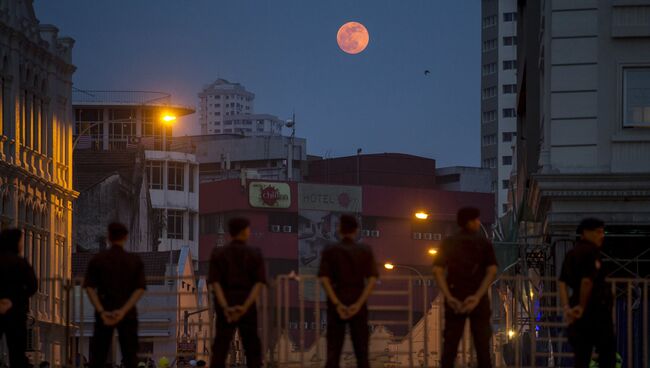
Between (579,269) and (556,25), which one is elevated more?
(556,25)

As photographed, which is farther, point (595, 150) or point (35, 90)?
point (35, 90)

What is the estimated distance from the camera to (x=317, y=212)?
601 feet

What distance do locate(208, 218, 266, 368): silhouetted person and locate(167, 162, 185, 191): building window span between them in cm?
13435

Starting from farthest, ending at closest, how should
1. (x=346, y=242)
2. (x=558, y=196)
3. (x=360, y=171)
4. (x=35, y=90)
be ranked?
(x=360, y=171) < (x=35, y=90) < (x=558, y=196) < (x=346, y=242)

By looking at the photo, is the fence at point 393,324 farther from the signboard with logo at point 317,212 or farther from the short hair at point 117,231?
the signboard with logo at point 317,212

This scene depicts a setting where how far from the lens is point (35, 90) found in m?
60.2

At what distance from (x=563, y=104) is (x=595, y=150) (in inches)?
46.0

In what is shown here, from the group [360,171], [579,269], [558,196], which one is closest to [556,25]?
[558,196]

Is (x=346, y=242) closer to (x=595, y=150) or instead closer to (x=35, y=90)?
(x=595, y=150)

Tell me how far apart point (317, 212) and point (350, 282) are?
533 ft

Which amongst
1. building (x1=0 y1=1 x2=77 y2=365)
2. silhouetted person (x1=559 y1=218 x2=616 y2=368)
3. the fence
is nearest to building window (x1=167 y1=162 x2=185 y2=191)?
building (x1=0 y1=1 x2=77 y2=365)

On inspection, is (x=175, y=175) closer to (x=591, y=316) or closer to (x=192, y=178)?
(x=192, y=178)

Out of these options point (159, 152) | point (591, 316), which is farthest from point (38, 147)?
point (159, 152)

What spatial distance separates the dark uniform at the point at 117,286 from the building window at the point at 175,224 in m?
134
